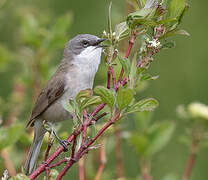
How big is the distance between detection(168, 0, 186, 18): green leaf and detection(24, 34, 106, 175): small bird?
68.6 inches

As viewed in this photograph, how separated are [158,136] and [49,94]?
1302 millimetres

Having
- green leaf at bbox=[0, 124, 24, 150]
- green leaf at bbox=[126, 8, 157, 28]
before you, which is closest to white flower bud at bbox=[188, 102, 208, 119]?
green leaf at bbox=[0, 124, 24, 150]

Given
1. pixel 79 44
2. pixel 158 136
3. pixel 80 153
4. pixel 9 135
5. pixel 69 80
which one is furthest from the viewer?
pixel 79 44

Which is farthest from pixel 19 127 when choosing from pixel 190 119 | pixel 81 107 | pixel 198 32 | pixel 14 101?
pixel 198 32

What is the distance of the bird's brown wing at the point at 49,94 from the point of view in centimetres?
456

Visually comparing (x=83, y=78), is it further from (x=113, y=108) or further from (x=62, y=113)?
(x=113, y=108)

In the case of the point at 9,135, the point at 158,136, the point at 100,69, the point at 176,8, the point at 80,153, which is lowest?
the point at 158,136

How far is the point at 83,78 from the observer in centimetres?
445

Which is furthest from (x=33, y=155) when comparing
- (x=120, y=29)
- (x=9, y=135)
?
(x=120, y=29)

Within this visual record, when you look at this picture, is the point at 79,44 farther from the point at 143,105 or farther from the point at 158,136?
the point at 143,105

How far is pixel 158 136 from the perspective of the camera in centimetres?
397

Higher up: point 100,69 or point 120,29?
point 120,29

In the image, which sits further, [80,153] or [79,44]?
[79,44]

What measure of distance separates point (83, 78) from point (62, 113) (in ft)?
1.42
